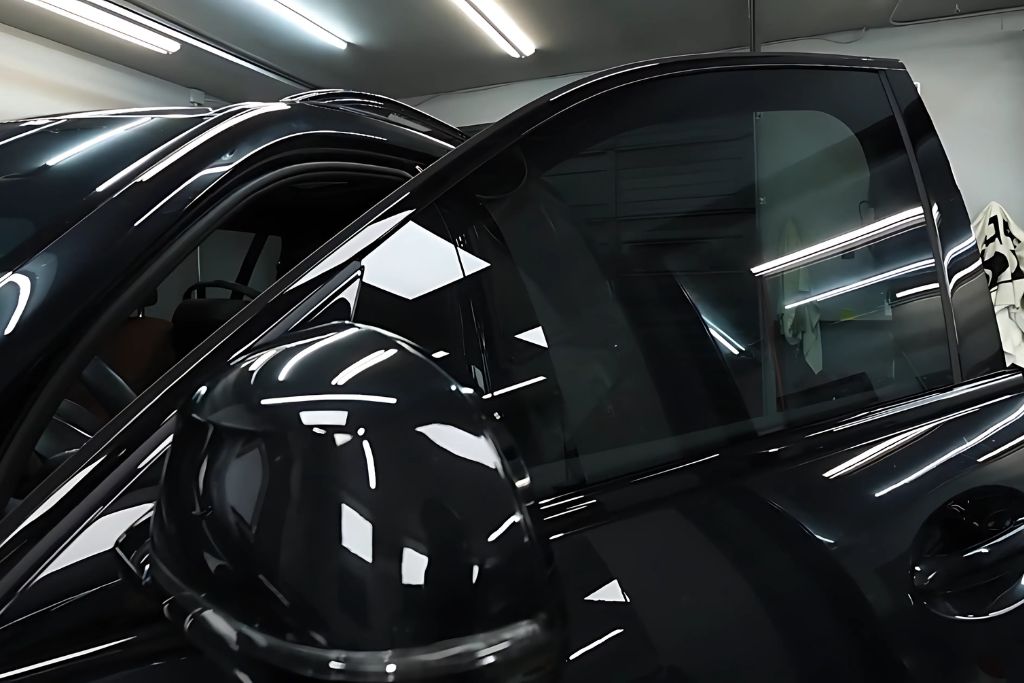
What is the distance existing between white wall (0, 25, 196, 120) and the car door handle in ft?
23.1

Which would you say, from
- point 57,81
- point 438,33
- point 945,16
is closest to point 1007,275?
point 945,16

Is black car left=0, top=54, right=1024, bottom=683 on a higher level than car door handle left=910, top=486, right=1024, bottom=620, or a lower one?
higher

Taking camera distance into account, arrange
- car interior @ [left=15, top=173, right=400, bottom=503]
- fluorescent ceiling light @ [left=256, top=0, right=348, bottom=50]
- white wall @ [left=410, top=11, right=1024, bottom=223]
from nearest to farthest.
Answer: car interior @ [left=15, top=173, right=400, bottom=503], fluorescent ceiling light @ [left=256, top=0, right=348, bottom=50], white wall @ [left=410, top=11, right=1024, bottom=223]

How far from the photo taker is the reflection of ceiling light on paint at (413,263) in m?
0.59

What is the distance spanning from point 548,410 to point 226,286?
4.02 feet

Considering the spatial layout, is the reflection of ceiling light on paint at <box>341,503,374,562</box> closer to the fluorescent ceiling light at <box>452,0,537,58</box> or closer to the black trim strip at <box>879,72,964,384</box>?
the black trim strip at <box>879,72,964,384</box>

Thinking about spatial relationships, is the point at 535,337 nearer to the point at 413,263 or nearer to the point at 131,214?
the point at 413,263

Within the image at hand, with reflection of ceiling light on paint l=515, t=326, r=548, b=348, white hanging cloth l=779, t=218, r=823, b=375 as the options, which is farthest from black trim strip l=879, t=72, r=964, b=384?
reflection of ceiling light on paint l=515, t=326, r=548, b=348

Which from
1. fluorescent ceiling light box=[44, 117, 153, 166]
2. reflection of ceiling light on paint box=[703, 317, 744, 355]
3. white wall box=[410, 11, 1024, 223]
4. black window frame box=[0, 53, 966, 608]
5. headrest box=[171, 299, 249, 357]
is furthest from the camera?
white wall box=[410, 11, 1024, 223]

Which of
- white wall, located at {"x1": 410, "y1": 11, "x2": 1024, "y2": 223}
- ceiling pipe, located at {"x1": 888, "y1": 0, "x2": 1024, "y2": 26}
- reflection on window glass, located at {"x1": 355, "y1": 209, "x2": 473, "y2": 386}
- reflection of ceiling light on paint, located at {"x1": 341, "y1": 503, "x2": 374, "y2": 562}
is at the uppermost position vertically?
ceiling pipe, located at {"x1": 888, "y1": 0, "x2": 1024, "y2": 26}

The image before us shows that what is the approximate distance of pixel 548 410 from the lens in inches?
Result: 24.4

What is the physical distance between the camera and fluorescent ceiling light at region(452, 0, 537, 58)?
5.64 m

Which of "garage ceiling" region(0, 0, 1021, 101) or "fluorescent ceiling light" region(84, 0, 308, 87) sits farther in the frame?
"garage ceiling" region(0, 0, 1021, 101)

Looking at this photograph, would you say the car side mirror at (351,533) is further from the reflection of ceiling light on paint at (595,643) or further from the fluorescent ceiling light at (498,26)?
the fluorescent ceiling light at (498,26)
